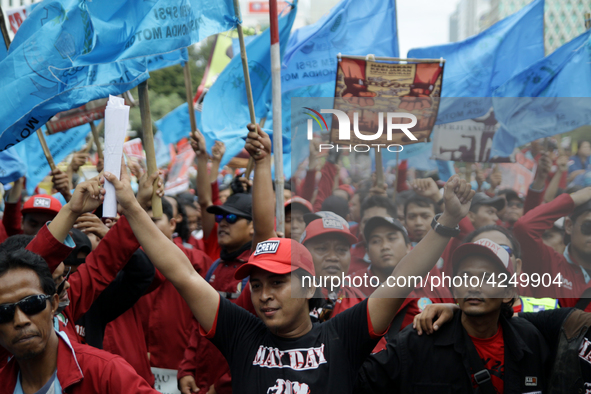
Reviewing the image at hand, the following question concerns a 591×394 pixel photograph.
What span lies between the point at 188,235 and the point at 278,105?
10.5ft

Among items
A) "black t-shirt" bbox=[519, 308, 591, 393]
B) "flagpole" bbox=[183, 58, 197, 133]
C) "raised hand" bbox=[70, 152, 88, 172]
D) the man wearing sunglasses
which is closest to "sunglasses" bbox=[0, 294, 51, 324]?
the man wearing sunglasses

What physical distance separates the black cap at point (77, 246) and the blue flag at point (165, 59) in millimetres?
1385

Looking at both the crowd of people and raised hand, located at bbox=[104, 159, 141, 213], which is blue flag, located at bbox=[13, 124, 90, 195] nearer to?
the crowd of people

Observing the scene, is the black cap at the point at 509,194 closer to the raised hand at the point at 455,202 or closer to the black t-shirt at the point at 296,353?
the raised hand at the point at 455,202

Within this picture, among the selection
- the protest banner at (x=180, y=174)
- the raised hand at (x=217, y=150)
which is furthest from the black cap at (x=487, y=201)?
the protest banner at (x=180, y=174)

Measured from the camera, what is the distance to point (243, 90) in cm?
526

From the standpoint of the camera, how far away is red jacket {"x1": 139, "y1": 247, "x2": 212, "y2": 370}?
14.7 feet

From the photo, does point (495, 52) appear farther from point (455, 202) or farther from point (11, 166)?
point (11, 166)

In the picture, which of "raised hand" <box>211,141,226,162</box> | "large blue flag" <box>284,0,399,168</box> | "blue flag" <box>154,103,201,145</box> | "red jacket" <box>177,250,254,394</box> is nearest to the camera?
"red jacket" <box>177,250,254,394</box>

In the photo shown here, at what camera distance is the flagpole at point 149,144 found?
2.99 meters

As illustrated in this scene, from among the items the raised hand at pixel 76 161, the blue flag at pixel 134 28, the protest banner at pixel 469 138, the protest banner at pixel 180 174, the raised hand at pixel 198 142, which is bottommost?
the protest banner at pixel 180 174

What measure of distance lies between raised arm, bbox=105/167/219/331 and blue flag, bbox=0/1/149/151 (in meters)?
1.09

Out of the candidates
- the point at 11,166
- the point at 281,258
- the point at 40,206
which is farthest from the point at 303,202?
the point at 11,166

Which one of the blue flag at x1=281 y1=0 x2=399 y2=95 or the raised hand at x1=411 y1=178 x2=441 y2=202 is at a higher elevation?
the blue flag at x1=281 y1=0 x2=399 y2=95
